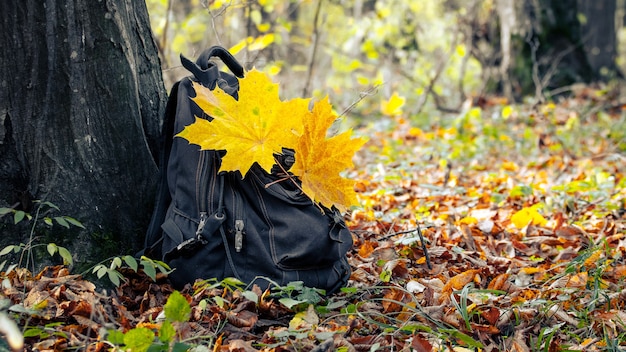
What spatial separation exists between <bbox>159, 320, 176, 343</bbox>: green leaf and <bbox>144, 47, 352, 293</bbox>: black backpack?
507 mm

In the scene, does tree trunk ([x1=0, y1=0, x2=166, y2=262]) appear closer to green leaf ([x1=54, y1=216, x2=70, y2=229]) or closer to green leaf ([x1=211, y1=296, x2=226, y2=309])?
green leaf ([x1=54, y1=216, x2=70, y2=229])

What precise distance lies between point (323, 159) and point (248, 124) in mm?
290

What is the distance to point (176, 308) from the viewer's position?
149cm

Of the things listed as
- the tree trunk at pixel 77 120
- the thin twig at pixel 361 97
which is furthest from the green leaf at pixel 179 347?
the thin twig at pixel 361 97

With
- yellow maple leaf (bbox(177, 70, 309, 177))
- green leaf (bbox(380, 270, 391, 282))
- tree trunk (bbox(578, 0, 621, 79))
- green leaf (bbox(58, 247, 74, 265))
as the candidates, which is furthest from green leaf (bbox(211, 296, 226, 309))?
tree trunk (bbox(578, 0, 621, 79))

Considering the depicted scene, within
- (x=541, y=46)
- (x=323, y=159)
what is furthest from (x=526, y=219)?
(x=541, y=46)

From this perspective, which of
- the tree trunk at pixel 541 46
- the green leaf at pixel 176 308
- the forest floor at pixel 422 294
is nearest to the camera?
the green leaf at pixel 176 308

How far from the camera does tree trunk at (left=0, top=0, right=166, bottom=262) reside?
1899mm

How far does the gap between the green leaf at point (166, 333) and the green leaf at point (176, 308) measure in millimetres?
50

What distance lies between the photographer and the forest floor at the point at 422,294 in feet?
5.48

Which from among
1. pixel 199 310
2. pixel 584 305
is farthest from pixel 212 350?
pixel 584 305

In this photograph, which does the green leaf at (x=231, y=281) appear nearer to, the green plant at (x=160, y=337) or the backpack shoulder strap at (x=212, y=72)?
the green plant at (x=160, y=337)

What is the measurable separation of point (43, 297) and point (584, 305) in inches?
69.5

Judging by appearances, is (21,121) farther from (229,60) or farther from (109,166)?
(229,60)
